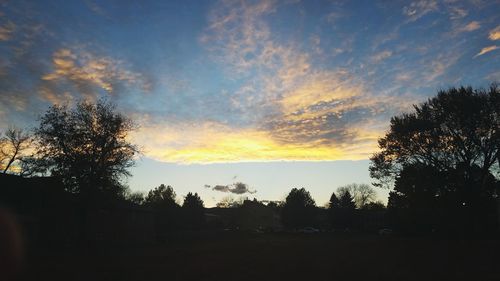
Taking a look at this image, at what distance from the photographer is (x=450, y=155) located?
1555 inches

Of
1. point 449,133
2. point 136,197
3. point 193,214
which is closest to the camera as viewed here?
point 449,133

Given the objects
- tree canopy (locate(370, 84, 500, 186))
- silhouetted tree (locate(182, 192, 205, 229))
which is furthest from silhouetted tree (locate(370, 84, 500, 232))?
silhouetted tree (locate(182, 192, 205, 229))

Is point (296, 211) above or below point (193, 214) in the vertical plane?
above

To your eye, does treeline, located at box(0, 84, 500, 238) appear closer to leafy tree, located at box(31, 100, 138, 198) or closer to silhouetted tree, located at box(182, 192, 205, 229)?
leafy tree, located at box(31, 100, 138, 198)

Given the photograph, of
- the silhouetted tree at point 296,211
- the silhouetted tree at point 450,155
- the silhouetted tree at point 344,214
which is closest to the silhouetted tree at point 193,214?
the silhouetted tree at point 296,211

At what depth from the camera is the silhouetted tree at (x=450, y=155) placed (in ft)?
121

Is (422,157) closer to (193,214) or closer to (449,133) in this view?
(449,133)

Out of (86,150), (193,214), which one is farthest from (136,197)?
(86,150)

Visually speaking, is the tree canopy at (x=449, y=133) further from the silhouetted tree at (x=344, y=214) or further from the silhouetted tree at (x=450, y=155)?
the silhouetted tree at (x=344, y=214)

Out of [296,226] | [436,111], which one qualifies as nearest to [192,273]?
[436,111]

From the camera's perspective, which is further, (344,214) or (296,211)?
(296,211)

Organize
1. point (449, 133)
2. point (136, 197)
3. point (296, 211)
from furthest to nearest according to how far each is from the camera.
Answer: point (136, 197), point (296, 211), point (449, 133)

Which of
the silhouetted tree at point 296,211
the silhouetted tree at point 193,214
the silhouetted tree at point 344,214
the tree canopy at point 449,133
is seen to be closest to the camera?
the tree canopy at point 449,133

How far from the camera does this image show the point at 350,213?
103188 millimetres
